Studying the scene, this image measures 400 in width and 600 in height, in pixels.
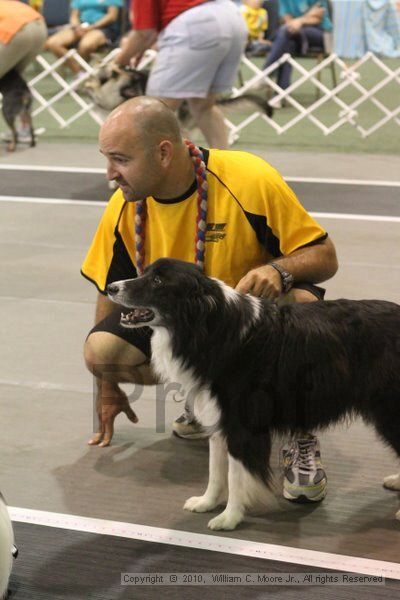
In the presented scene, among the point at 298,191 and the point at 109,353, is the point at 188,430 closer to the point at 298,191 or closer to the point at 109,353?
the point at 109,353

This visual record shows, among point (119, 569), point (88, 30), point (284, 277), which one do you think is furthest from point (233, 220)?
point (88, 30)

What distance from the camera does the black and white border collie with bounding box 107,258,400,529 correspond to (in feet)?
7.81

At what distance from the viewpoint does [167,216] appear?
288 centimetres

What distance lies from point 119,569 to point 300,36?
8.35 metres

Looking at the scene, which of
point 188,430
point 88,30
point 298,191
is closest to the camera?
point 188,430

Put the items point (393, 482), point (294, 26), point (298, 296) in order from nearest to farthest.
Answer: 1. point (393, 482)
2. point (298, 296)
3. point (294, 26)

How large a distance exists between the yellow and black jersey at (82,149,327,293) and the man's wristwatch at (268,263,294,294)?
0.35 ft

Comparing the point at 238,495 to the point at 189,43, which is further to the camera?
the point at 189,43

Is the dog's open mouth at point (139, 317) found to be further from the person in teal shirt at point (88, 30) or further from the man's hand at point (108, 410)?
the person in teal shirt at point (88, 30)

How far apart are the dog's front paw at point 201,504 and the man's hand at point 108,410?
19.2 inches

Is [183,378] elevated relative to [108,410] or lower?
elevated

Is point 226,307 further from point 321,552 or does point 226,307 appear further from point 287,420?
point 321,552

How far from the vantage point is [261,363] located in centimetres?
247

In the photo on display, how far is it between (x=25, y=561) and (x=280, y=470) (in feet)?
2.95
